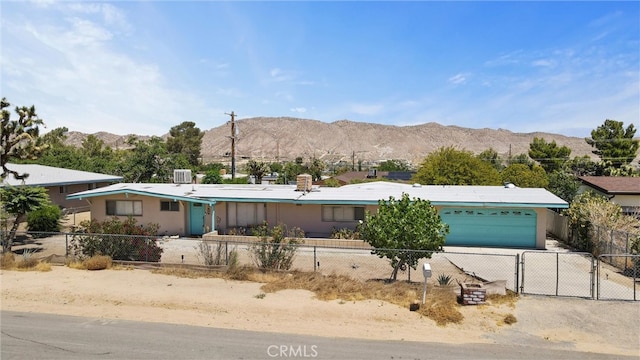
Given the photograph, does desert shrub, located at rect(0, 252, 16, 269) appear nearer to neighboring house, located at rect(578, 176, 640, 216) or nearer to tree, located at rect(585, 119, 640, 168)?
neighboring house, located at rect(578, 176, 640, 216)

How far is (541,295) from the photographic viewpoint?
13930 mm

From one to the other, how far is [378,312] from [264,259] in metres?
5.67

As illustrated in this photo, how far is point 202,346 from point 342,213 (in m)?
16.2

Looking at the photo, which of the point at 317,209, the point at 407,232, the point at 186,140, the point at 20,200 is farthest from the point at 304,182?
the point at 186,140

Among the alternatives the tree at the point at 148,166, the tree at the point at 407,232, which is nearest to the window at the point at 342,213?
the tree at the point at 407,232

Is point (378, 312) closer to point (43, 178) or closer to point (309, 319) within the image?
point (309, 319)

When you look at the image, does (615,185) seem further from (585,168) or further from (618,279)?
(585,168)

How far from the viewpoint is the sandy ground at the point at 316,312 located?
11078mm

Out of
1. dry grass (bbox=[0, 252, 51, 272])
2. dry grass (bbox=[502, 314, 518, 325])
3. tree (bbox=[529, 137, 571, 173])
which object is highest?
tree (bbox=[529, 137, 571, 173])

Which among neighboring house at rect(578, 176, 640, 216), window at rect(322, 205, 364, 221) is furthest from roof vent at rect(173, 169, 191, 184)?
neighboring house at rect(578, 176, 640, 216)

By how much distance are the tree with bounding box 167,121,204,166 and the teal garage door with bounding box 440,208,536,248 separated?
90.6 m

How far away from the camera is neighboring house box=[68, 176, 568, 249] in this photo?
23.4 metres

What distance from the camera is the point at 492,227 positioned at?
23.8 meters

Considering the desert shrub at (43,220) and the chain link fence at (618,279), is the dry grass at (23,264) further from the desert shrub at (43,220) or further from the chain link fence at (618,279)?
the chain link fence at (618,279)
